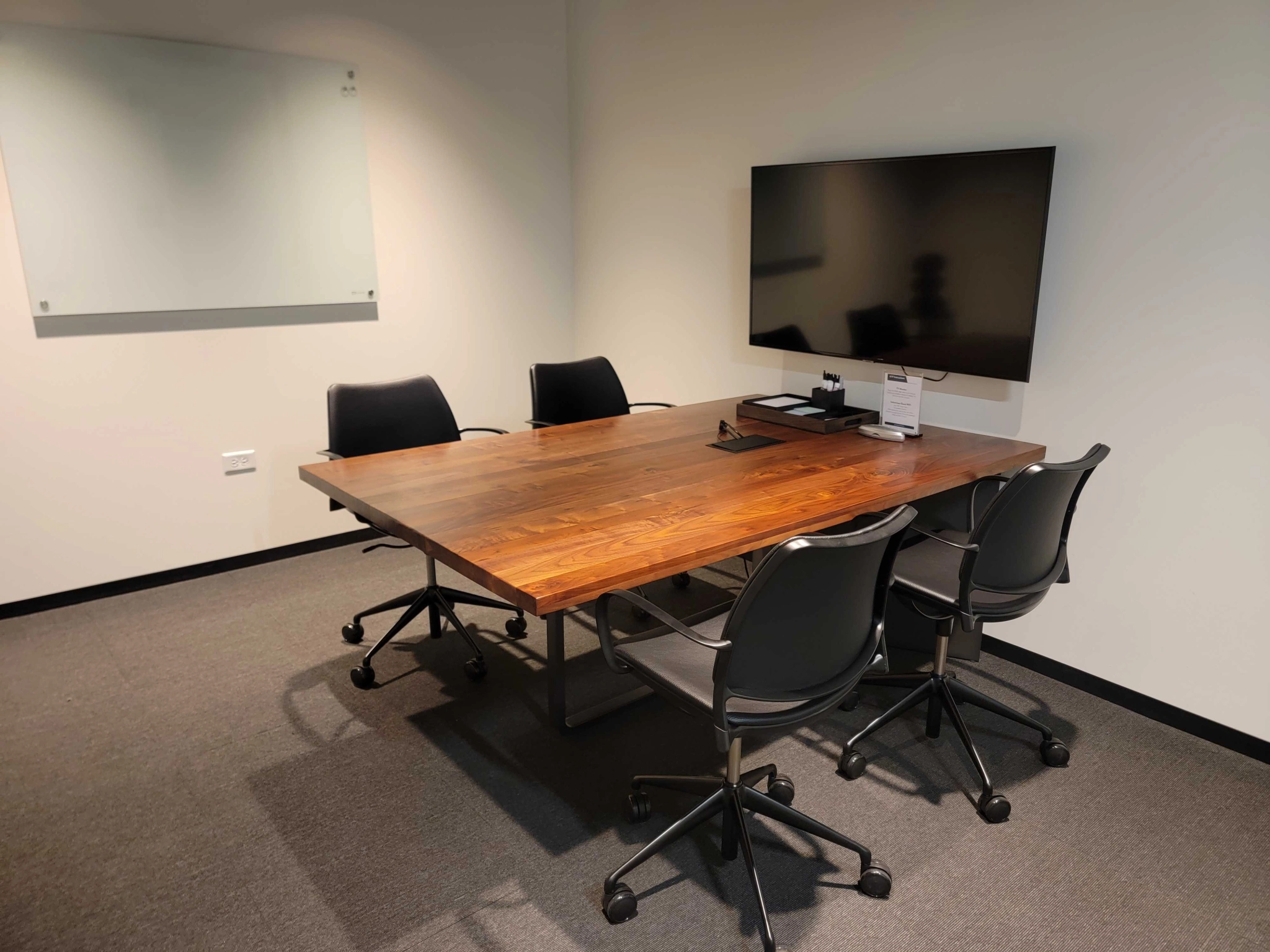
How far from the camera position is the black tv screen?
9.30 feet

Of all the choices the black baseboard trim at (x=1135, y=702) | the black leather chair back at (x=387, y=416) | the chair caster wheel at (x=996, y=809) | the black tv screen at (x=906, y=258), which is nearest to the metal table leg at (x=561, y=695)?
the chair caster wheel at (x=996, y=809)

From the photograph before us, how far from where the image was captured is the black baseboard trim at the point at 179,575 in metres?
3.69

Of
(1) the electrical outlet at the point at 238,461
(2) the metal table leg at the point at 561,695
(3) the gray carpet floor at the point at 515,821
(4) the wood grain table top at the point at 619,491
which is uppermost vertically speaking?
(4) the wood grain table top at the point at 619,491

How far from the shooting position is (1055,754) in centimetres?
257

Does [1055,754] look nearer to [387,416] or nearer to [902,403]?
[902,403]

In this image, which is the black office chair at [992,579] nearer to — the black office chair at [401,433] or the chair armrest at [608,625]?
the chair armrest at [608,625]

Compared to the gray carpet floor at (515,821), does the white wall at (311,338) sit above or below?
above

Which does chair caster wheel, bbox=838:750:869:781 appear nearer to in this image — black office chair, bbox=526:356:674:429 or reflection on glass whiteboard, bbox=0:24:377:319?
black office chair, bbox=526:356:674:429

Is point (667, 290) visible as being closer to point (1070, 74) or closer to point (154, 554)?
point (1070, 74)

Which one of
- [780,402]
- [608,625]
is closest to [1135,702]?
[780,402]

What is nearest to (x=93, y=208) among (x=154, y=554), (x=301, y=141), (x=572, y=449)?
(x=301, y=141)

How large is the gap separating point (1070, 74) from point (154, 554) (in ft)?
13.5

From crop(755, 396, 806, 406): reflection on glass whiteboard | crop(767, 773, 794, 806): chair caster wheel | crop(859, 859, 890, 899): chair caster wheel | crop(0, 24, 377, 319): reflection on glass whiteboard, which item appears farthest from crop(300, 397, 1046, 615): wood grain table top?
crop(0, 24, 377, 319): reflection on glass whiteboard

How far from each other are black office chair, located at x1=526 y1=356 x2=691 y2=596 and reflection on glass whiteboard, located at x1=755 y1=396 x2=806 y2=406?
0.44m
